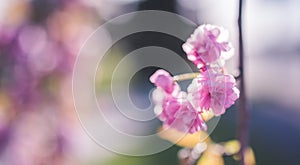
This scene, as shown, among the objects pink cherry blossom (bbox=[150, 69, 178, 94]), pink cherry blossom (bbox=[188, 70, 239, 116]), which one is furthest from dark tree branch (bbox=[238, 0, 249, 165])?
pink cherry blossom (bbox=[150, 69, 178, 94])

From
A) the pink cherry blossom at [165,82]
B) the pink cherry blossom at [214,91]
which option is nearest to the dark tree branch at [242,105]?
the pink cherry blossom at [214,91]

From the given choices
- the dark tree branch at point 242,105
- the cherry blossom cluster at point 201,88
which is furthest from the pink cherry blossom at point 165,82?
the dark tree branch at point 242,105

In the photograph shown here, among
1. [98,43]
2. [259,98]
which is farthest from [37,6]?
[259,98]

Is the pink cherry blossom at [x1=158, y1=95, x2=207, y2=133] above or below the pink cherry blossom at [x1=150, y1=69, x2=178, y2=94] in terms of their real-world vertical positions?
below

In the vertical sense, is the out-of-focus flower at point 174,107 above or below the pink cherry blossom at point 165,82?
below

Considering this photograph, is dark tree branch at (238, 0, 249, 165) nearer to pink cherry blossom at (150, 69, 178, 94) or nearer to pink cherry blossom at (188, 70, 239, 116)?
pink cherry blossom at (188, 70, 239, 116)

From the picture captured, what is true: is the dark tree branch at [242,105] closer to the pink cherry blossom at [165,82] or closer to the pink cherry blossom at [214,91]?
the pink cherry blossom at [214,91]
